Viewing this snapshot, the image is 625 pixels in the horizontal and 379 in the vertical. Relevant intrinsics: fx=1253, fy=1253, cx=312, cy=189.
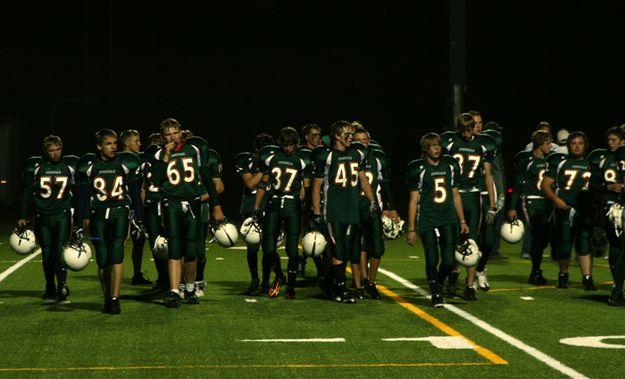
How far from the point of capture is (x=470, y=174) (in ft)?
41.7

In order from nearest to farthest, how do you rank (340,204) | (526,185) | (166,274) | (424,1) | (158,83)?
(340,204), (166,274), (526,185), (424,1), (158,83)

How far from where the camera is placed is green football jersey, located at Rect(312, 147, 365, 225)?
12.4m

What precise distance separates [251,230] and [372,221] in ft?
4.33

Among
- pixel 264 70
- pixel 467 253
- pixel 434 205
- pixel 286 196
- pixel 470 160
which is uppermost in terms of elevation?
pixel 264 70

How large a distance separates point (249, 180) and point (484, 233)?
2612mm

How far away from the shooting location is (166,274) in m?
13.5

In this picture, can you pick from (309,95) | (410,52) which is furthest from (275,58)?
(410,52)

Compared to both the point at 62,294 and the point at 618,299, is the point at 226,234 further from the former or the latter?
the point at 618,299

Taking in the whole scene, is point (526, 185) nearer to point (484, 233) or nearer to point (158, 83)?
point (484, 233)

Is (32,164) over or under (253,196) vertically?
over

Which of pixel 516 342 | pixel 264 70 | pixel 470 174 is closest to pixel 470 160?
pixel 470 174

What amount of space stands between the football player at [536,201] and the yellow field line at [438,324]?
6.10 feet

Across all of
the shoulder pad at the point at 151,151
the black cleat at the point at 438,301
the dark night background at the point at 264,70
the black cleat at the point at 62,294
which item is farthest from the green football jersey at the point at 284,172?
the dark night background at the point at 264,70

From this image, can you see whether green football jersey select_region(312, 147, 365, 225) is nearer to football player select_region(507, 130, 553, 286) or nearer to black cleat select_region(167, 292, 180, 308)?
black cleat select_region(167, 292, 180, 308)
